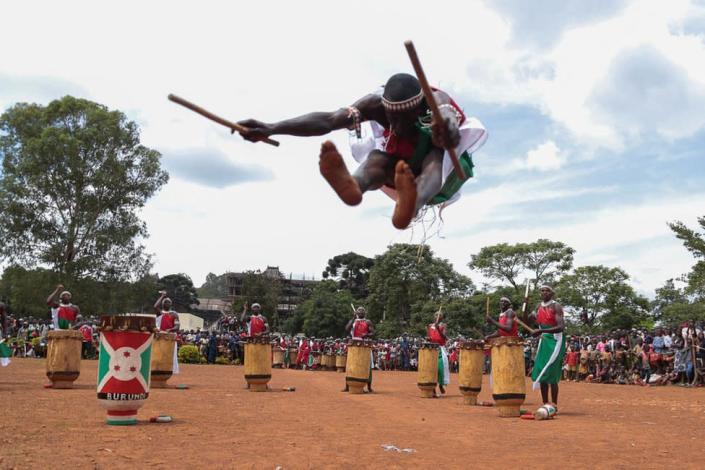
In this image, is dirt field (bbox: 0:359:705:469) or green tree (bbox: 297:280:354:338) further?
green tree (bbox: 297:280:354:338)

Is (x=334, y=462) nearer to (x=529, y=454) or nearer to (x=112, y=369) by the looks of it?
(x=529, y=454)

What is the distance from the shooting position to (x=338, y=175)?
3451mm

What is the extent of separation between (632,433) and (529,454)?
2455mm

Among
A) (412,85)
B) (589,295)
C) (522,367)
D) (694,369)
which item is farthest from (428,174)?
(589,295)

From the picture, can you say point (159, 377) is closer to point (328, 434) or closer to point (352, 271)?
point (328, 434)

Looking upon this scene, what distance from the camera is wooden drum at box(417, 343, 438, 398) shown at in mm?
14492

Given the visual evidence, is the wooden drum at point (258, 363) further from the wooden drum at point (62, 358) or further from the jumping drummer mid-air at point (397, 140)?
the jumping drummer mid-air at point (397, 140)

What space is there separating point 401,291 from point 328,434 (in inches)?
1305

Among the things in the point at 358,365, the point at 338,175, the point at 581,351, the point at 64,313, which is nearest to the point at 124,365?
the point at 338,175

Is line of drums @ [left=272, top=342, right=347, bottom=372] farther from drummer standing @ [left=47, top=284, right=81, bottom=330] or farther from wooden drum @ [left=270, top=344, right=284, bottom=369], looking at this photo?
drummer standing @ [left=47, top=284, right=81, bottom=330]

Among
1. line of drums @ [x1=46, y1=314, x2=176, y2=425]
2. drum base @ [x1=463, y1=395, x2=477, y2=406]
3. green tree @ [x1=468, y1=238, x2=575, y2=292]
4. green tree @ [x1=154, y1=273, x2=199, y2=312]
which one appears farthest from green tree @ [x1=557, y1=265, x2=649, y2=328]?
green tree @ [x1=154, y1=273, x2=199, y2=312]

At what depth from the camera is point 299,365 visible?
32.3 metres

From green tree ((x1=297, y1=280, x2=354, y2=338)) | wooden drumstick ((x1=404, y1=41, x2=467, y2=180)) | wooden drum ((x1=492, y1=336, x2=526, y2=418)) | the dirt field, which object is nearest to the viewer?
wooden drumstick ((x1=404, y1=41, x2=467, y2=180))

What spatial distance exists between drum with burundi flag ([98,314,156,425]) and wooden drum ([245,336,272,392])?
6.19 m
